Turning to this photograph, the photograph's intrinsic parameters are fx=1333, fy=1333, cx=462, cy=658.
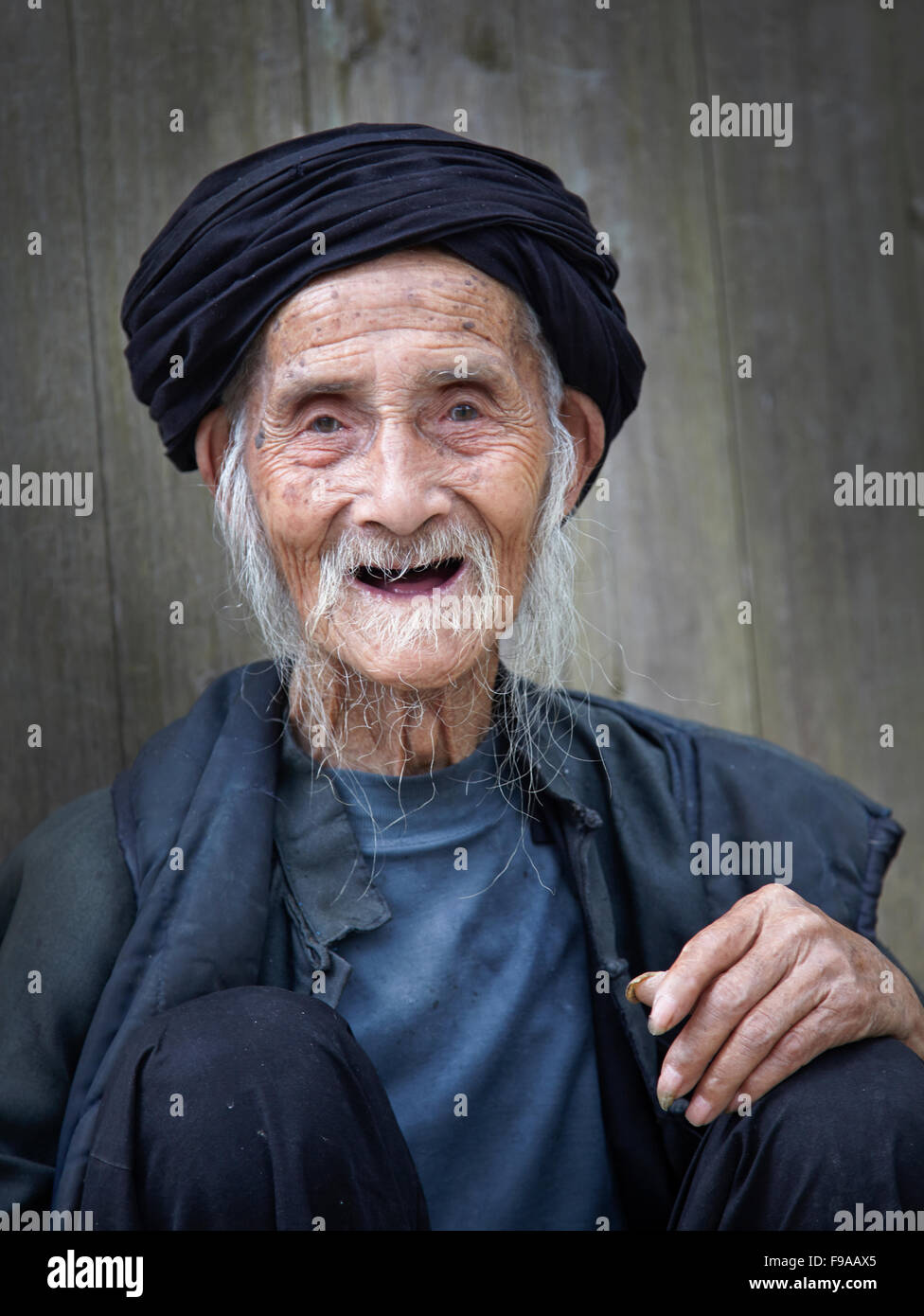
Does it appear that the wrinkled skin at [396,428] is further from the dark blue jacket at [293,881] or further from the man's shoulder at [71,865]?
the man's shoulder at [71,865]

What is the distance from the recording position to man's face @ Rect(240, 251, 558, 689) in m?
1.74

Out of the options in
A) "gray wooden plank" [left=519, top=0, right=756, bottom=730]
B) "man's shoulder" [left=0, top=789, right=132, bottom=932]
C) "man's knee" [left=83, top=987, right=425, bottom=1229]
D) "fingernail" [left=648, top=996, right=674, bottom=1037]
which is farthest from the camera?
"gray wooden plank" [left=519, top=0, right=756, bottom=730]

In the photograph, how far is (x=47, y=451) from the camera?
2.29m

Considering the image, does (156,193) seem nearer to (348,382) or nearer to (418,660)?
(348,382)

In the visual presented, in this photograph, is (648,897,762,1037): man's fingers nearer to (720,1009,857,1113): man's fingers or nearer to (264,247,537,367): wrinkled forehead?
(720,1009,857,1113): man's fingers

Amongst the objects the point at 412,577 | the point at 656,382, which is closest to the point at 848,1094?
the point at 412,577

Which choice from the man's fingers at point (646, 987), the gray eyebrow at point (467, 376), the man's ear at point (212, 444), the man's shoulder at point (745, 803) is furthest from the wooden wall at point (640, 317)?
the man's fingers at point (646, 987)

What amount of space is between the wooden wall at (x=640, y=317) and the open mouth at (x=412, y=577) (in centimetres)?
65

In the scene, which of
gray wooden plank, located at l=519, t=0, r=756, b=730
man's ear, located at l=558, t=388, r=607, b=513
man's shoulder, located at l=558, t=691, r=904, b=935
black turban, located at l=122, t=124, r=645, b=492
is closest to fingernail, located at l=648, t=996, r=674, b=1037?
man's shoulder, located at l=558, t=691, r=904, b=935

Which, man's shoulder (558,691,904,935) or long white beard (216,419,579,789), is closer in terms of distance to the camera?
long white beard (216,419,579,789)

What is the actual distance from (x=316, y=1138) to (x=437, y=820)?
60cm

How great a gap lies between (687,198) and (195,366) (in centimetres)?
118

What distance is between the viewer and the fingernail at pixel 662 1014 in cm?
145
